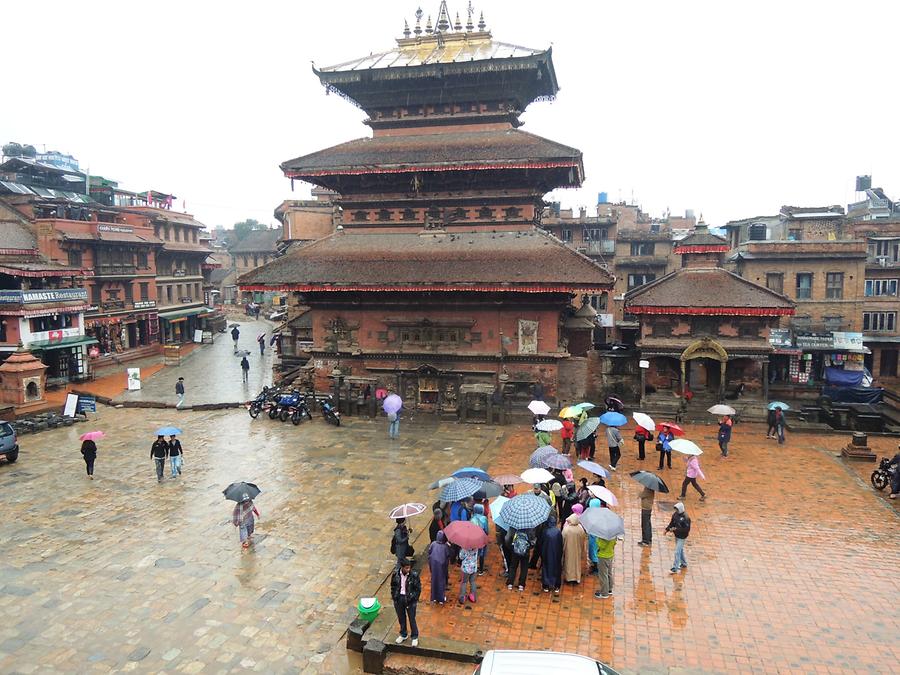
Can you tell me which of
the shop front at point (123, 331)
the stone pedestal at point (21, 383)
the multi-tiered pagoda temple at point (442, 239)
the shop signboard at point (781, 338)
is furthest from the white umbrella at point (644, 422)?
the shop front at point (123, 331)

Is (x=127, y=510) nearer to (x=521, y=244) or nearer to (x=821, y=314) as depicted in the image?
(x=521, y=244)

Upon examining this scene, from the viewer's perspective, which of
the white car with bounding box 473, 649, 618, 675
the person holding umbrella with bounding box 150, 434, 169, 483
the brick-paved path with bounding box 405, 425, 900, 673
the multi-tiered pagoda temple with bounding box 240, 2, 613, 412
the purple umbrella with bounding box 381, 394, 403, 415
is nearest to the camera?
the white car with bounding box 473, 649, 618, 675

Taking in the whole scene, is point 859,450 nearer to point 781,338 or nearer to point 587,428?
point 587,428

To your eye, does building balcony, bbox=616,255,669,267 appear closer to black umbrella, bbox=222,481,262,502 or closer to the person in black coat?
the person in black coat

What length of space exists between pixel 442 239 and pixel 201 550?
652 inches

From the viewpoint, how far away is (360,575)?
12.5 metres

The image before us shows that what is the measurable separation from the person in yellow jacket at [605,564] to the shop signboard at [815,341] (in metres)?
30.0

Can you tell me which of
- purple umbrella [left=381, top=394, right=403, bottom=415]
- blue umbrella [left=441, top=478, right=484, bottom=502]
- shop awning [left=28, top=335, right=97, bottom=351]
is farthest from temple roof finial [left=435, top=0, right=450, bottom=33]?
shop awning [left=28, top=335, right=97, bottom=351]

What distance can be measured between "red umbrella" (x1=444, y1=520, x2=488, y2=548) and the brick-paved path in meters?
1.44

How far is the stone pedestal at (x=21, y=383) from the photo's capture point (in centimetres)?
2855

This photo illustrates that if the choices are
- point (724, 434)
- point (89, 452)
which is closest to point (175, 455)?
point (89, 452)

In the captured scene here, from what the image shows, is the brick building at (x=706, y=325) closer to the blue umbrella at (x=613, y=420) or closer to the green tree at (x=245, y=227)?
the blue umbrella at (x=613, y=420)

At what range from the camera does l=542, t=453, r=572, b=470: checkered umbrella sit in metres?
14.2

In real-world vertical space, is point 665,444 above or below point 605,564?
above
